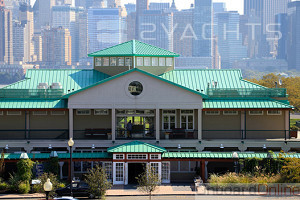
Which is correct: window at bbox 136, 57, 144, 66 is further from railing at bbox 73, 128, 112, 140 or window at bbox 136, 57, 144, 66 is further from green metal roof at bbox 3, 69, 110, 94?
railing at bbox 73, 128, 112, 140

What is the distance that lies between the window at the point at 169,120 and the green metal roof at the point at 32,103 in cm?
851

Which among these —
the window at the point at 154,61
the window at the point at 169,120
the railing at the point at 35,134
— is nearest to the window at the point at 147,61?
the window at the point at 154,61

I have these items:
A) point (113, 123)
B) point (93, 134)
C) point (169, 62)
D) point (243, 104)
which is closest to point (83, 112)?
point (93, 134)

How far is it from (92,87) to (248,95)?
43.2 ft

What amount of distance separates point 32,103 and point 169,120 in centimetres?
1156

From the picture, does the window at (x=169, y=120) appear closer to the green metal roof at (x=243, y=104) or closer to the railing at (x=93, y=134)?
the green metal roof at (x=243, y=104)

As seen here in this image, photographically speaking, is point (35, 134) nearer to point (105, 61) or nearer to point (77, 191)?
point (105, 61)

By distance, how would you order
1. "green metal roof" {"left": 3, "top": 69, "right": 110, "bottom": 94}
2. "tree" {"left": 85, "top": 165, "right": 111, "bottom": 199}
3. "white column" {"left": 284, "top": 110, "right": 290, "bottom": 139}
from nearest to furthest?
"tree" {"left": 85, "top": 165, "right": 111, "bottom": 199}, "white column" {"left": 284, "top": 110, "right": 290, "bottom": 139}, "green metal roof" {"left": 3, "top": 69, "right": 110, "bottom": 94}

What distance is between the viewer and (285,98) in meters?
55.2

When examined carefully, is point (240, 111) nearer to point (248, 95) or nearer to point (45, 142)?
point (248, 95)

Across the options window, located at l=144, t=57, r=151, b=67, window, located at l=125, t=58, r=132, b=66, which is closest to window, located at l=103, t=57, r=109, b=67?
window, located at l=125, t=58, r=132, b=66

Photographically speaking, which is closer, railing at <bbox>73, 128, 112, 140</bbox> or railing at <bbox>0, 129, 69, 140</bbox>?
railing at <bbox>73, 128, 112, 140</bbox>

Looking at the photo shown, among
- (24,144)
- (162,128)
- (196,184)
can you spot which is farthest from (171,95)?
(24,144)

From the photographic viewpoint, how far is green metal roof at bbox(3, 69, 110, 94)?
5741 centimetres
